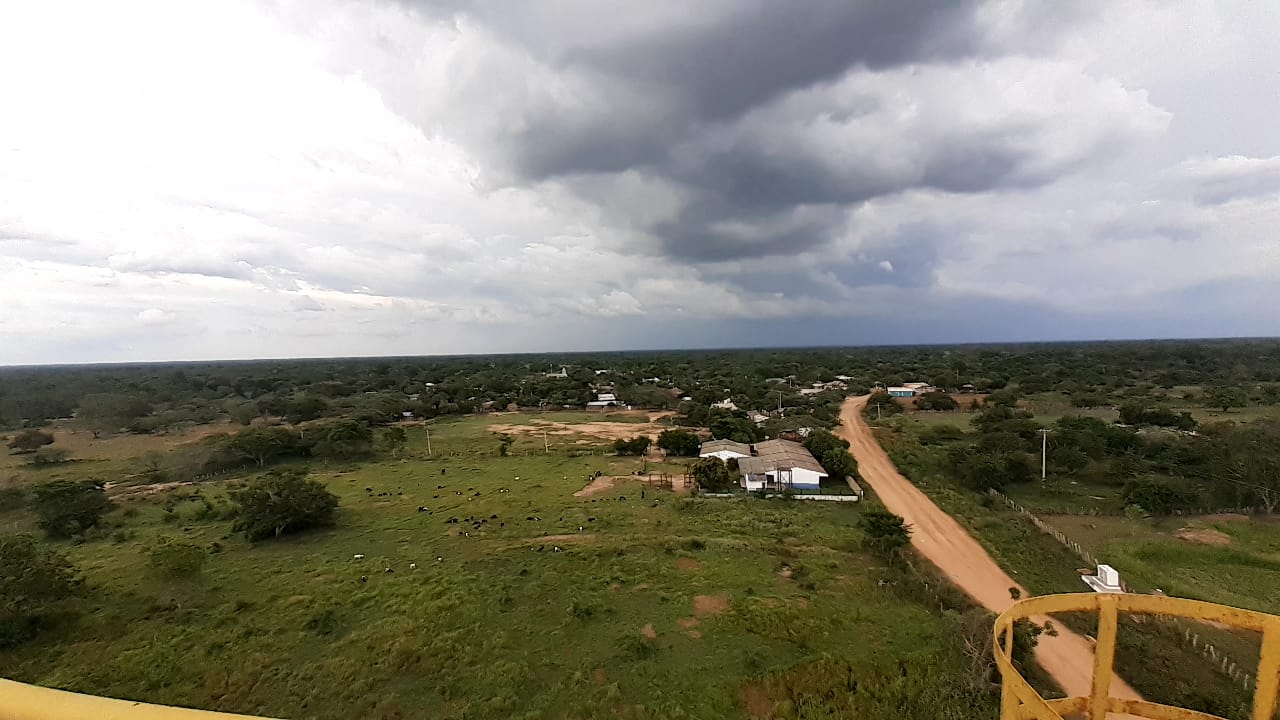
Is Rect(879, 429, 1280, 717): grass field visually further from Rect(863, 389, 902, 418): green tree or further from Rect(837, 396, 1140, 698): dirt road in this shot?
Rect(863, 389, 902, 418): green tree

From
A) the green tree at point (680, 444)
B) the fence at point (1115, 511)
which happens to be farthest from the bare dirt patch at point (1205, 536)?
the green tree at point (680, 444)

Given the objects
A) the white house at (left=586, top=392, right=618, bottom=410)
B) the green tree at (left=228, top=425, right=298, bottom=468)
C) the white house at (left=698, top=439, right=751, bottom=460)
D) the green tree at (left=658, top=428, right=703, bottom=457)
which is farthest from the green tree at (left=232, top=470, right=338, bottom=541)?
the white house at (left=586, top=392, right=618, bottom=410)

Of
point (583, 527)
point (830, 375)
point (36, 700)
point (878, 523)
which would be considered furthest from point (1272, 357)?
point (36, 700)

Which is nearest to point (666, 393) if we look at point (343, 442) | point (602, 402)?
point (602, 402)

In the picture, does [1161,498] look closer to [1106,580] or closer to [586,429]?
[1106,580]

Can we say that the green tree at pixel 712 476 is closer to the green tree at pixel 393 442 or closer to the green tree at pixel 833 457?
the green tree at pixel 833 457

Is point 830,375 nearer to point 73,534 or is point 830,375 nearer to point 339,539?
point 339,539
